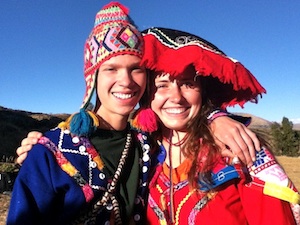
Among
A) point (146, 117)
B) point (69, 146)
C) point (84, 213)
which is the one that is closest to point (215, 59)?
point (146, 117)

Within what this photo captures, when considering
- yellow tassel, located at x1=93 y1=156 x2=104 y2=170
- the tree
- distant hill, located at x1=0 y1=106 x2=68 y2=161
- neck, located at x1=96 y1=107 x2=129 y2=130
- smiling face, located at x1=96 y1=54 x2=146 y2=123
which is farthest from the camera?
the tree

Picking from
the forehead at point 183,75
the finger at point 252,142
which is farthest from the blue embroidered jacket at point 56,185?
the finger at point 252,142

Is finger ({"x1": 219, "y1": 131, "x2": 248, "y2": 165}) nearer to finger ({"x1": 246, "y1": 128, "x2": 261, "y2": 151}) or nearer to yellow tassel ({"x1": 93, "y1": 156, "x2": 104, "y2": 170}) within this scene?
finger ({"x1": 246, "y1": 128, "x2": 261, "y2": 151})

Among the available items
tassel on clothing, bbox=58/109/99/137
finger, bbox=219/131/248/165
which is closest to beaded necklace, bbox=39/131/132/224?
tassel on clothing, bbox=58/109/99/137

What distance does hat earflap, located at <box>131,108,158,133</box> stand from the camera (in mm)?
2518

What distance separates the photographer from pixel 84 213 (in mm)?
2176

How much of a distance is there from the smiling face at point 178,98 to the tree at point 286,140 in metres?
30.4

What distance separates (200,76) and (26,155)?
1.07m

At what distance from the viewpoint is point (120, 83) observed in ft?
7.66

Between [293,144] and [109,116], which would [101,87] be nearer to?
[109,116]

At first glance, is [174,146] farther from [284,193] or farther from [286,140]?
[286,140]

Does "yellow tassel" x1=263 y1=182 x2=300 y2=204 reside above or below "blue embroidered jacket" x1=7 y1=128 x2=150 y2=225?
above

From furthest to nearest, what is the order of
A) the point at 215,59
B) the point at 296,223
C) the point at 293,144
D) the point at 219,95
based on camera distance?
the point at 293,144 → the point at 219,95 → the point at 215,59 → the point at 296,223

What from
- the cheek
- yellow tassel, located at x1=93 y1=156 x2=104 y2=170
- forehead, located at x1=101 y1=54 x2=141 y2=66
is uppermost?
forehead, located at x1=101 y1=54 x2=141 y2=66
